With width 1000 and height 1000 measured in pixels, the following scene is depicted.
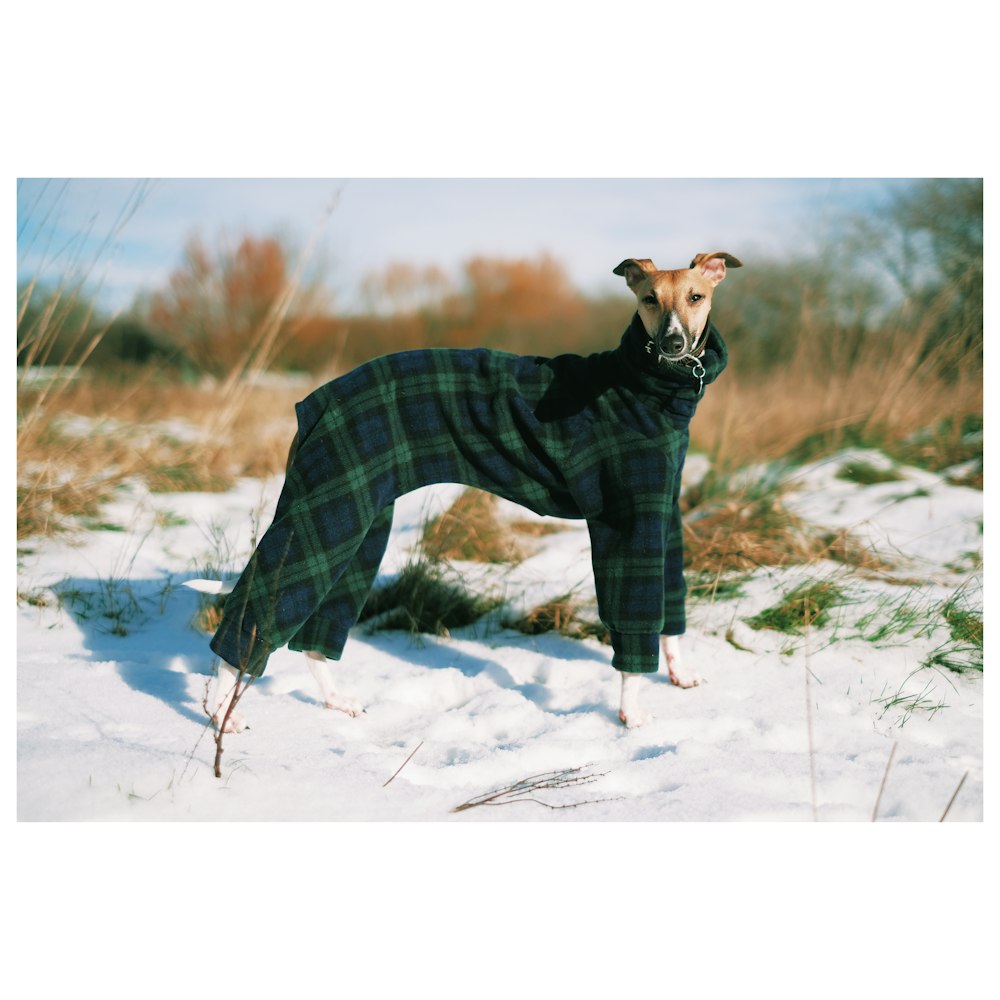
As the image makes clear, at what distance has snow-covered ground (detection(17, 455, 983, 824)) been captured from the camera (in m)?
2.60

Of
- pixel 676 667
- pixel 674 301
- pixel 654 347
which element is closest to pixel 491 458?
pixel 654 347

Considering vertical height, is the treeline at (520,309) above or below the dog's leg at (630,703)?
above

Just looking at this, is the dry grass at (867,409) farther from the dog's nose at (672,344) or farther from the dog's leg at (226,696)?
the dog's leg at (226,696)

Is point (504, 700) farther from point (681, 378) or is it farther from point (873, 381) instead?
point (873, 381)

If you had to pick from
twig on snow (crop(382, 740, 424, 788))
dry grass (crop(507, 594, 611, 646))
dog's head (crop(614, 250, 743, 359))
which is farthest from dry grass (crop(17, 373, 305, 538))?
dog's head (crop(614, 250, 743, 359))

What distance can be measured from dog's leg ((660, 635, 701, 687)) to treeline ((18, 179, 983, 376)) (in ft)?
8.90

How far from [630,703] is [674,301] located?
4.75 feet

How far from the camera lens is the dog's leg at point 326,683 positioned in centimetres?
324

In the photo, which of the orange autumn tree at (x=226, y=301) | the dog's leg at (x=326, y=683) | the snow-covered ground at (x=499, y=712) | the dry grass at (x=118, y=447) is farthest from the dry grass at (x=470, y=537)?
the orange autumn tree at (x=226, y=301)

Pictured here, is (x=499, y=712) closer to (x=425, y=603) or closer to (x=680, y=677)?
(x=680, y=677)

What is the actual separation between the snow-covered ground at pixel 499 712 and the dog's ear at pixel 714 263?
5.17ft

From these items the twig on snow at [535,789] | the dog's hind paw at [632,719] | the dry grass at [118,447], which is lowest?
the twig on snow at [535,789]

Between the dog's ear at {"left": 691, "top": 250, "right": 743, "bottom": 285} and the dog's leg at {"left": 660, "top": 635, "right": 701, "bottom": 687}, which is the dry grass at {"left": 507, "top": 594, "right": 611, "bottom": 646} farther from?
the dog's ear at {"left": 691, "top": 250, "right": 743, "bottom": 285}

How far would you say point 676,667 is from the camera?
346 centimetres
